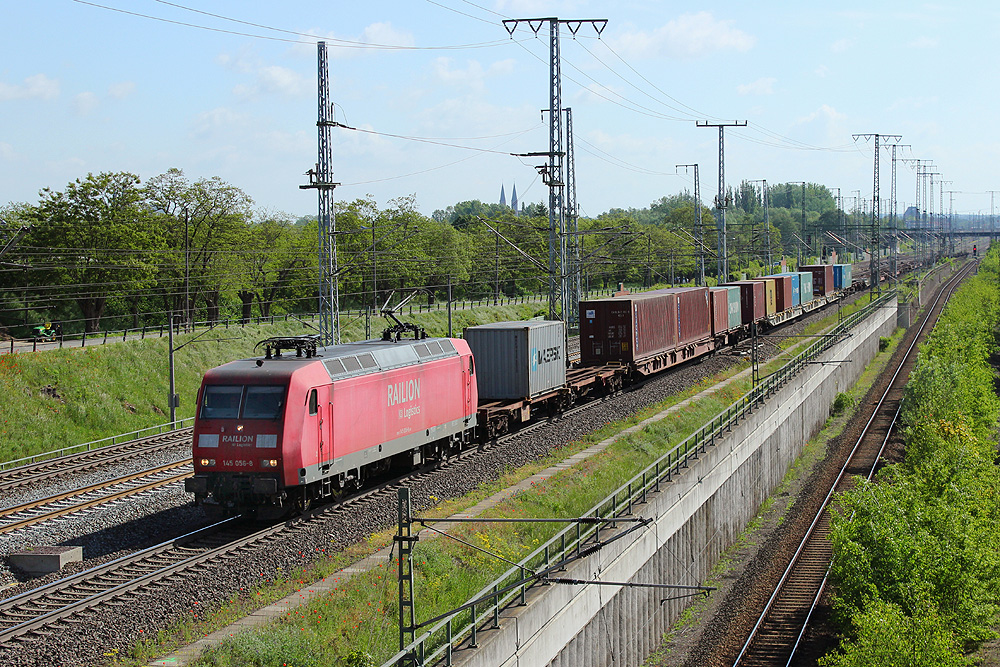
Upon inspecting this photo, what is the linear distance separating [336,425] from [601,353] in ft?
67.6

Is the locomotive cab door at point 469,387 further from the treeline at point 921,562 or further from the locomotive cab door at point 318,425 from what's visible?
the treeline at point 921,562

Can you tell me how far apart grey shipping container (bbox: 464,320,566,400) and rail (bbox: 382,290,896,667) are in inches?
215

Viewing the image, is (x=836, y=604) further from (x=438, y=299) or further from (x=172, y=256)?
(x=438, y=299)

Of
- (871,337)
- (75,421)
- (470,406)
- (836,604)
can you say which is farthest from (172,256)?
(871,337)

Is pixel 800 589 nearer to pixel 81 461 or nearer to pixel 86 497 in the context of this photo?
pixel 86 497

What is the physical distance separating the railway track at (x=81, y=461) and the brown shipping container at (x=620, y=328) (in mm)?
16271

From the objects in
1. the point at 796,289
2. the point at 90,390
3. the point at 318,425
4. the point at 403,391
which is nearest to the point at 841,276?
the point at 796,289

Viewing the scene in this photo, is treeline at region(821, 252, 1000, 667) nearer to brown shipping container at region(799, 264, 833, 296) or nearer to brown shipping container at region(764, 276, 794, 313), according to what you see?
brown shipping container at region(764, 276, 794, 313)

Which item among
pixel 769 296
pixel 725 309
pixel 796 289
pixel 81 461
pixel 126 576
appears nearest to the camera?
pixel 126 576

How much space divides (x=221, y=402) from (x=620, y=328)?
22.0 metres

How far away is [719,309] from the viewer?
169 ft

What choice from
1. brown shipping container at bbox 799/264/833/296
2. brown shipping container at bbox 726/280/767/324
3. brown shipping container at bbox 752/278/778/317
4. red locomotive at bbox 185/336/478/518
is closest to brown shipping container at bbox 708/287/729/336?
brown shipping container at bbox 726/280/767/324

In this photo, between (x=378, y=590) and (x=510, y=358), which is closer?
(x=378, y=590)

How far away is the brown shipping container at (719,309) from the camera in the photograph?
1981 inches
